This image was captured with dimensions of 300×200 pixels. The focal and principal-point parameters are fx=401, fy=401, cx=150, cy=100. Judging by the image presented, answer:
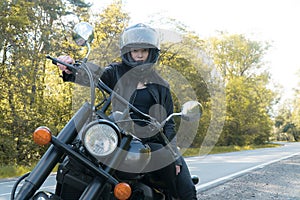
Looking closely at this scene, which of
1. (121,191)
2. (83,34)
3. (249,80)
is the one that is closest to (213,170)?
(83,34)

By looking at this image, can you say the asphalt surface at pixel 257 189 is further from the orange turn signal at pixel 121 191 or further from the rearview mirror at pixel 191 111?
the orange turn signal at pixel 121 191

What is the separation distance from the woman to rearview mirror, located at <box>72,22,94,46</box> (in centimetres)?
14

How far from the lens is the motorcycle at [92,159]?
215cm

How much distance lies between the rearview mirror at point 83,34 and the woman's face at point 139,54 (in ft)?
1.31

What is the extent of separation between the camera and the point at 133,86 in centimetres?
281

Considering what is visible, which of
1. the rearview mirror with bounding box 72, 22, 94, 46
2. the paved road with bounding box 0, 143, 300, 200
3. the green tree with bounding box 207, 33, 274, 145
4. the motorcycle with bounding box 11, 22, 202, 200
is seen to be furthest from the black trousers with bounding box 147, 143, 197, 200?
the green tree with bounding box 207, 33, 274, 145

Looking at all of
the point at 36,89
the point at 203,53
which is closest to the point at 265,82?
the point at 36,89

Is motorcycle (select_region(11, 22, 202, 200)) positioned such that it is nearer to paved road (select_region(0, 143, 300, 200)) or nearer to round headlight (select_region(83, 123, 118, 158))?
round headlight (select_region(83, 123, 118, 158))

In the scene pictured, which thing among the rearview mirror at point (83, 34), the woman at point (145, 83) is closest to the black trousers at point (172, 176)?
the woman at point (145, 83)

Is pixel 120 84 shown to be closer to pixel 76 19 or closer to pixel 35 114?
pixel 35 114

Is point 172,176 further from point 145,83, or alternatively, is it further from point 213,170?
point 213,170

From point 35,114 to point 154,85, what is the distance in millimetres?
14799

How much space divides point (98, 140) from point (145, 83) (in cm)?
83

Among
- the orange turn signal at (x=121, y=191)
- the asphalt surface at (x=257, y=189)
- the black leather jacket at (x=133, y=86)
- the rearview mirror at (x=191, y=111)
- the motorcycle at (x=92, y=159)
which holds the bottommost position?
the asphalt surface at (x=257, y=189)
